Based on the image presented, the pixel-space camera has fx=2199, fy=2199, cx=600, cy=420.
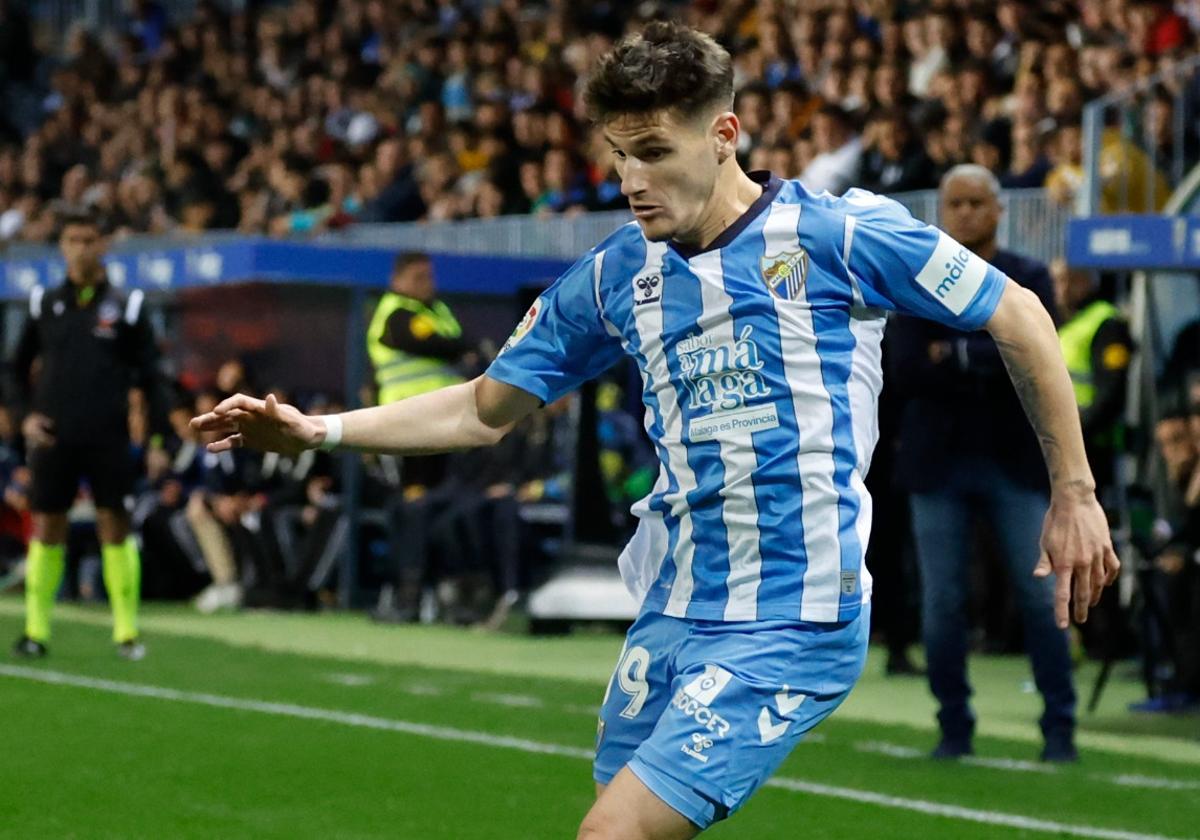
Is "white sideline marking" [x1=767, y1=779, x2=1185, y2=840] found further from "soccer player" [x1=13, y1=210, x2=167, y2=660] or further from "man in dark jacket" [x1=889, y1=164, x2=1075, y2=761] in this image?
"soccer player" [x1=13, y1=210, x2=167, y2=660]

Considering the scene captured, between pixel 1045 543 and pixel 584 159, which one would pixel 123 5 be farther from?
pixel 1045 543

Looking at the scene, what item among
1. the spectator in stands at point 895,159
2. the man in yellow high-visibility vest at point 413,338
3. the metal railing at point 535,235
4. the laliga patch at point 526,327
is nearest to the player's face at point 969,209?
the laliga patch at point 526,327

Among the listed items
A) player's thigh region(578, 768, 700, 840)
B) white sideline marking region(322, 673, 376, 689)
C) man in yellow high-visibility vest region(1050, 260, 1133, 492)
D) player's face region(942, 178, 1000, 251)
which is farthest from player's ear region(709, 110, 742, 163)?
man in yellow high-visibility vest region(1050, 260, 1133, 492)

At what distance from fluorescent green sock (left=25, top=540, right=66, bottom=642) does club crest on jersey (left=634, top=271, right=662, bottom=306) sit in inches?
311

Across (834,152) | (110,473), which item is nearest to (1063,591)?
(110,473)

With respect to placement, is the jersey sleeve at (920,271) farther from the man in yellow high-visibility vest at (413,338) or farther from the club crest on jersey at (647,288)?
the man in yellow high-visibility vest at (413,338)

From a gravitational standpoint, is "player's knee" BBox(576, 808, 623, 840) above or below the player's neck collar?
below

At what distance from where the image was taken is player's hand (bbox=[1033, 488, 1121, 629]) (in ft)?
12.6

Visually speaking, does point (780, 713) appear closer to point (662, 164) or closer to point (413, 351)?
point (662, 164)

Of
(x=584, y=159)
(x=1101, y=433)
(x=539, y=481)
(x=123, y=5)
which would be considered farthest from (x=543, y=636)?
(x=123, y=5)

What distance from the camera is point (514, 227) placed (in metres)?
17.8

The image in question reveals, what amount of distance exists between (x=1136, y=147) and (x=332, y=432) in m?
8.96

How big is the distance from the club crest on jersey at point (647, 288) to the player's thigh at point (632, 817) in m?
0.91

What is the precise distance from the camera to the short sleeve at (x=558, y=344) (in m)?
4.32
